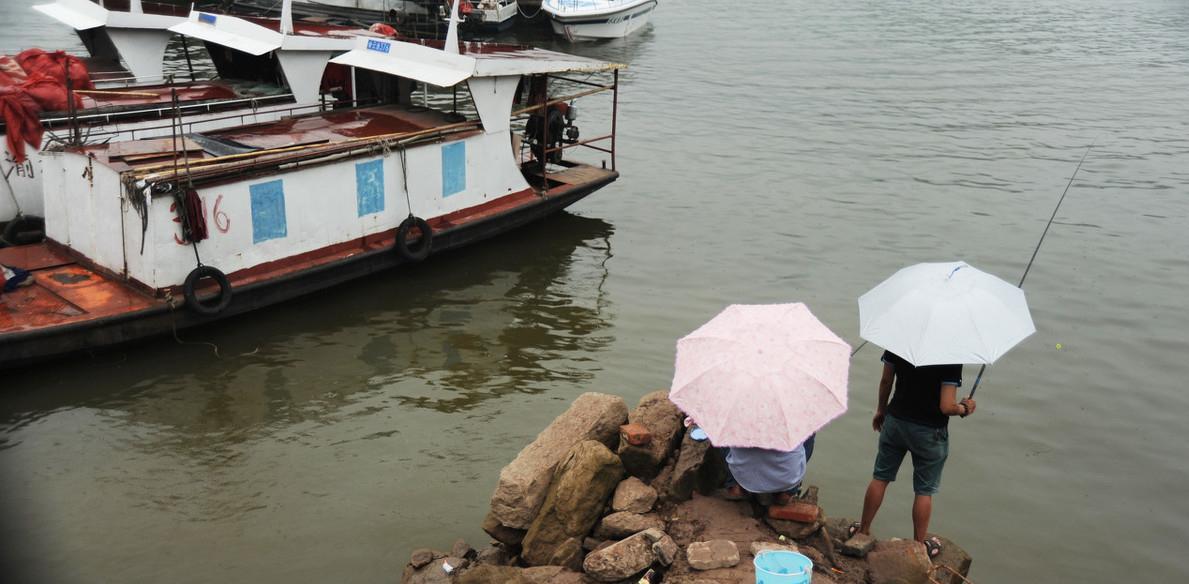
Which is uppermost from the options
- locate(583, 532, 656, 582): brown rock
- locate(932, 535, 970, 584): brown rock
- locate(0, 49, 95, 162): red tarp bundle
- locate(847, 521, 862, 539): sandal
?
locate(0, 49, 95, 162): red tarp bundle

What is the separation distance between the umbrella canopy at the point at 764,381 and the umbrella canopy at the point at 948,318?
0.35 metres

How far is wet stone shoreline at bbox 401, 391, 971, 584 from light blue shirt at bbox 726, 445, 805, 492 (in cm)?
18

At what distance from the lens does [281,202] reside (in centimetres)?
1145

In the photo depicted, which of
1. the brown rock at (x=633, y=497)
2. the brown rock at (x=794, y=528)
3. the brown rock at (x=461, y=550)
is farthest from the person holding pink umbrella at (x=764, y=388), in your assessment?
the brown rock at (x=461, y=550)

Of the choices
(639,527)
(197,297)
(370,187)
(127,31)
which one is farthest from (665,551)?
(127,31)

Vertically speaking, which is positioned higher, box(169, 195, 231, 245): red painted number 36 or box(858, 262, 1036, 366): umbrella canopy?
box(858, 262, 1036, 366): umbrella canopy

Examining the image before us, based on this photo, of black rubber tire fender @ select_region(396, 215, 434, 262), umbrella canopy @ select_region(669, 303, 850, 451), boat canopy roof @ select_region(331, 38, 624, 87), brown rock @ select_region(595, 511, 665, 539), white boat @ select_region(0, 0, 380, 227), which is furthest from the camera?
boat canopy roof @ select_region(331, 38, 624, 87)

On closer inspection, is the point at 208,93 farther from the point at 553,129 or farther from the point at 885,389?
the point at 885,389

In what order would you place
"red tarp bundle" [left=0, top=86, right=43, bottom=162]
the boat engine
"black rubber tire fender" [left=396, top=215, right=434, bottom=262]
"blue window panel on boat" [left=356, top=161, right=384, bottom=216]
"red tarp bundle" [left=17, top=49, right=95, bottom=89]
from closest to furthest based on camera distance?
"blue window panel on boat" [left=356, top=161, right=384, bottom=216], "red tarp bundle" [left=0, top=86, right=43, bottom=162], "black rubber tire fender" [left=396, top=215, right=434, bottom=262], "red tarp bundle" [left=17, top=49, right=95, bottom=89], the boat engine

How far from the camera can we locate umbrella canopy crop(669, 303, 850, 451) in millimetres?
5758

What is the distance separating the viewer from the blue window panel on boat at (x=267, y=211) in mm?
11180

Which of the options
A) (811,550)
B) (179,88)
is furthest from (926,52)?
(811,550)

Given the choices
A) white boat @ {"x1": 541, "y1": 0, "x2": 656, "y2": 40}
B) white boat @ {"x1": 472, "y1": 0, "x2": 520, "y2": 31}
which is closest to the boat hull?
white boat @ {"x1": 472, "y1": 0, "x2": 520, "y2": 31}

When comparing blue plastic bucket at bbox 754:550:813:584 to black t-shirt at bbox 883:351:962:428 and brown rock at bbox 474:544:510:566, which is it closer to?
black t-shirt at bbox 883:351:962:428
